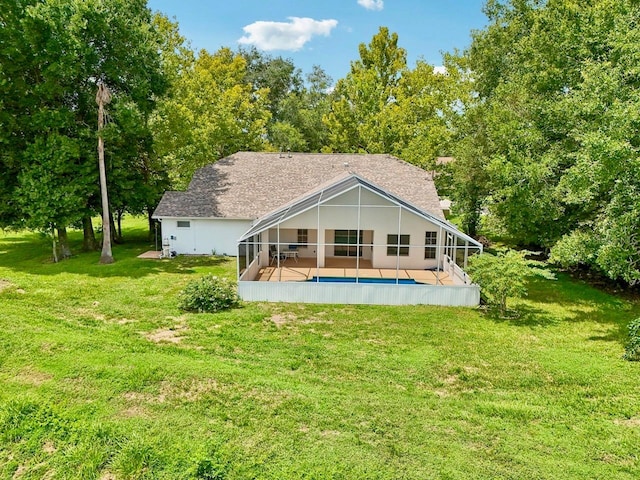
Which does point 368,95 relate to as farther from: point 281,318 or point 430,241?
point 281,318

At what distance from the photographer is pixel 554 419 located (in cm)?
846

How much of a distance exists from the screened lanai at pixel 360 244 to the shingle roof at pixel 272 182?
2.33 m

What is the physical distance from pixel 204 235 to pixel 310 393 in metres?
16.9

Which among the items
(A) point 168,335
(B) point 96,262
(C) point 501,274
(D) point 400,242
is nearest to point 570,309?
(C) point 501,274

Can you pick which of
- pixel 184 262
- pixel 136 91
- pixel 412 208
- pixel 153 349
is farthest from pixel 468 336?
pixel 136 91

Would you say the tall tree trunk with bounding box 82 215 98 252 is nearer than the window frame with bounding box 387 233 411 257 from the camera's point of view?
No

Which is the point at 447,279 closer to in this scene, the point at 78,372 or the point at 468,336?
the point at 468,336

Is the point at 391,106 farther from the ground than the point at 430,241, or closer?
farther from the ground

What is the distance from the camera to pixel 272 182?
26.5m

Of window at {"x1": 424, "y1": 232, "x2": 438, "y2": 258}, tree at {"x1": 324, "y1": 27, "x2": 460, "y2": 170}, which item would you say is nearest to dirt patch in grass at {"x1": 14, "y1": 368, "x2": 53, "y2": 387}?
window at {"x1": 424, "y1": 232, "x2": 438, "y2": 258}

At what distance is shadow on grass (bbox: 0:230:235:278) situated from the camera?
20.4 meters

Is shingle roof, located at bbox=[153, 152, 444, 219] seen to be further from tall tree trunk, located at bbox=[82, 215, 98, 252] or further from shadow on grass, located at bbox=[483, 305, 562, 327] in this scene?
shadow on grass, located at bbox=[483, 305, 562, 327]

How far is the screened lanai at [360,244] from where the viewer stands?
17.3 m

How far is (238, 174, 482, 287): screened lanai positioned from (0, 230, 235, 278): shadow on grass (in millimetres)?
3762
